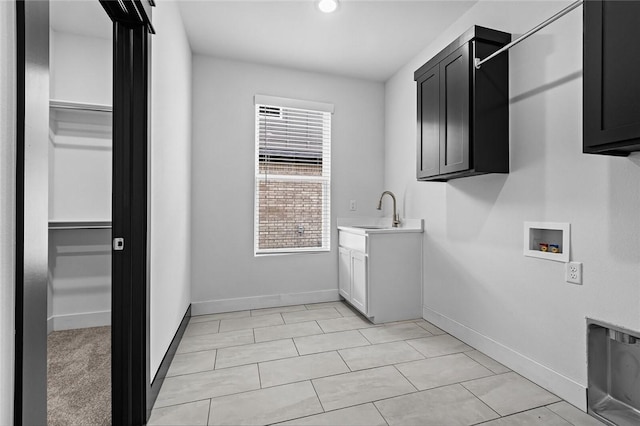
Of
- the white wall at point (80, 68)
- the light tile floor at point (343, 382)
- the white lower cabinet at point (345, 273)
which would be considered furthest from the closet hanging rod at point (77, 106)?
the white lower cabinet at point (345, 273)

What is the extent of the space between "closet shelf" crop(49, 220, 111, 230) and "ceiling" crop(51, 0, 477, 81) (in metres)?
1.63

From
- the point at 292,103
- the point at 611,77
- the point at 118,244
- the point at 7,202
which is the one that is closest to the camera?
the point at 7,202

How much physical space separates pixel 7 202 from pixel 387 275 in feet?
9.03

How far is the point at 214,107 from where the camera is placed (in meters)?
3.26

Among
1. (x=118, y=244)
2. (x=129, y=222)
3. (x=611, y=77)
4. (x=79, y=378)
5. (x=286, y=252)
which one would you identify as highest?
(x=611, y=77)

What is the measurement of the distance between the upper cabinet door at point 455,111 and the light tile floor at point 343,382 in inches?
55.0

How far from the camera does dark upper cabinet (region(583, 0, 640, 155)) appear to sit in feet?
4.08

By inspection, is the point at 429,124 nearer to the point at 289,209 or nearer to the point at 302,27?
the point at 302,27

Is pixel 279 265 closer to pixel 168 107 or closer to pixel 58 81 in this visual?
pixel 168 107

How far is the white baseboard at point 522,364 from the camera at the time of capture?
1.73m

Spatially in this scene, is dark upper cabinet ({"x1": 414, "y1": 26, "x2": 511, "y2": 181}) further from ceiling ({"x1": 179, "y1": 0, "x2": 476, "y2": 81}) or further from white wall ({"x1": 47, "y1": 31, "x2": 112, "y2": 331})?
white wall ({"x1": 47, "y1": 31, "x2": 112, "y2": 331})

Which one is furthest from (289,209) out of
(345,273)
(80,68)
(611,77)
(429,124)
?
(611,77)

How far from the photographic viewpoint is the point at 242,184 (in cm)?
337

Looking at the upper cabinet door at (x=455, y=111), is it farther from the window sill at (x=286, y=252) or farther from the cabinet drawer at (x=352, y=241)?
the window sill at (x=286, y=252)
